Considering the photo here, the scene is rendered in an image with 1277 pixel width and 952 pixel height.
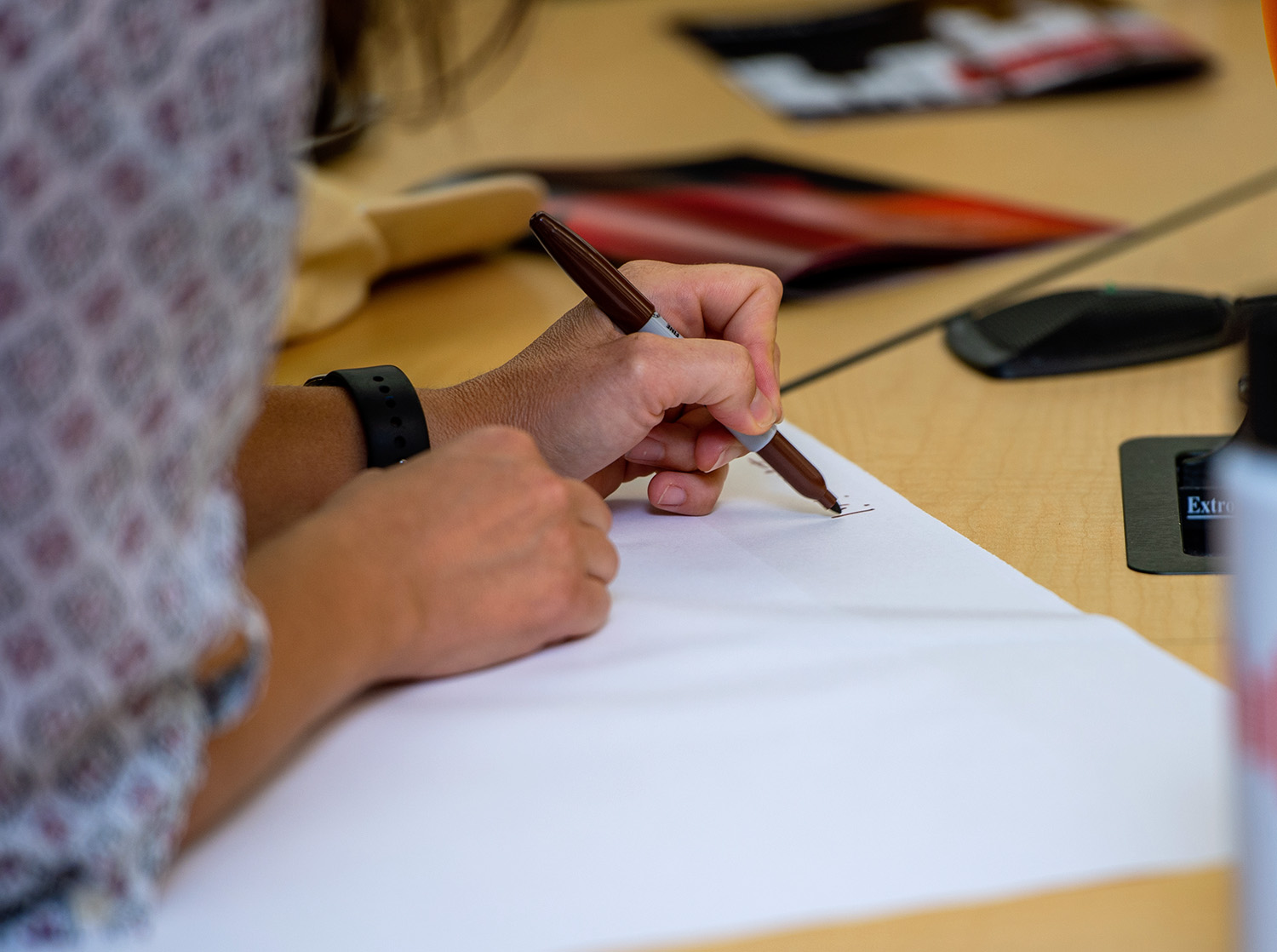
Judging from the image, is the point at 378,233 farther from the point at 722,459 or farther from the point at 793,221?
the point at 722,459

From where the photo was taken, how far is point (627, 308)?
666mm

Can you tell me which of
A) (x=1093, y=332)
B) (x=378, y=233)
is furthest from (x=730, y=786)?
(x=378, y=233)

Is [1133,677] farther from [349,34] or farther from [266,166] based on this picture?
[349,34]

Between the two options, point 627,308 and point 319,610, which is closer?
point 319,610

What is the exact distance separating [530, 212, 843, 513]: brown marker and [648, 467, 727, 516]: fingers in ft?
0.10

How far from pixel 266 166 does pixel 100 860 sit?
21 cm

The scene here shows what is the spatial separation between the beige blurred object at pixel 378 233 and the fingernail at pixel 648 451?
13.4 inches

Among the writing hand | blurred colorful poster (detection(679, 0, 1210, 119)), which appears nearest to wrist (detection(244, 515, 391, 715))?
the writing hand

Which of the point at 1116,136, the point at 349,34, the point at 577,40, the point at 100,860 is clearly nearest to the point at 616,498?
the point at 100,860

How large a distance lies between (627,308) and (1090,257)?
512mm

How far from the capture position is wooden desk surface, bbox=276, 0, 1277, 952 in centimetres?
53

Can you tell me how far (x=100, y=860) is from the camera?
0.38m

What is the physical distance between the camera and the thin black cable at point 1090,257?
35.0 inches

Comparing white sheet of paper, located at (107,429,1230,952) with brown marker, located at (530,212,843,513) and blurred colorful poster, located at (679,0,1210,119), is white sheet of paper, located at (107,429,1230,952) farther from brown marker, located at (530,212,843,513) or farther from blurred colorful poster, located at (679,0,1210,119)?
blurred colorful poster, located at (679,0,1210,119)
